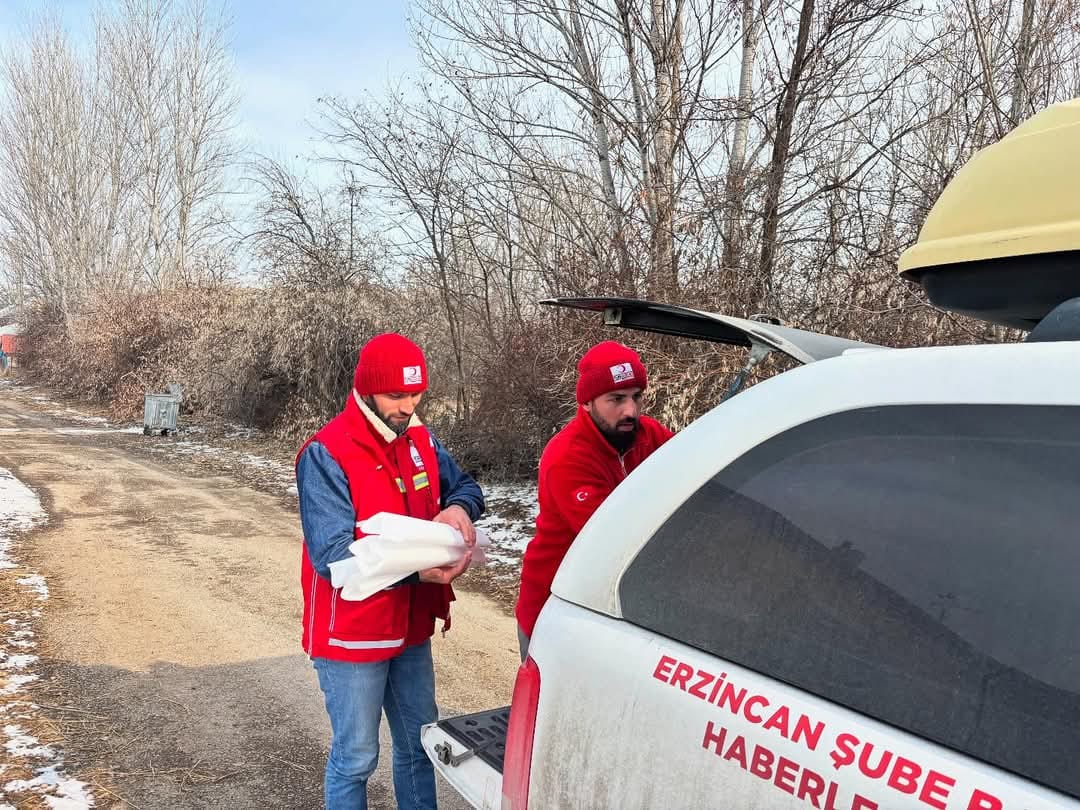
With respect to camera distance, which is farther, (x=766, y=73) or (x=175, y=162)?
(x=175, y=162)

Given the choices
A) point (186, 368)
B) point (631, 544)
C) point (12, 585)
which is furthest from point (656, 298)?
point (186, 368)

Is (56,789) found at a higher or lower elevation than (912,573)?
lower

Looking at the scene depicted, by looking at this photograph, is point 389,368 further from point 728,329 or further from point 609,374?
point 728,329

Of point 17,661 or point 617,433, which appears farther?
point 17,661

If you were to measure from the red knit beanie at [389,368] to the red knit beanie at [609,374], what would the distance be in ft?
2.32

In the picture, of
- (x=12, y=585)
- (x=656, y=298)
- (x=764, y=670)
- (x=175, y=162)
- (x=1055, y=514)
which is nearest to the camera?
(x=1055, y=514)

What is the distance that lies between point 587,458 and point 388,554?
2.95 feet

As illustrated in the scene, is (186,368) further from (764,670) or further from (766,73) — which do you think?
(764,670)

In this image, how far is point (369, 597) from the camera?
2.59 m

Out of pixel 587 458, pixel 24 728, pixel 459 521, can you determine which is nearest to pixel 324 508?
pixel 459 521

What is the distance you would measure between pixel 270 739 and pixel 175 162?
34.8 meters

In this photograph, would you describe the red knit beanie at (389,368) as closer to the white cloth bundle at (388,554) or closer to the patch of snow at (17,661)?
the white cloth bundle at (388,554)

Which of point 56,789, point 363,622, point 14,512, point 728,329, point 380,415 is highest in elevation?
point 728,329

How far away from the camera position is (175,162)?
33.6m
